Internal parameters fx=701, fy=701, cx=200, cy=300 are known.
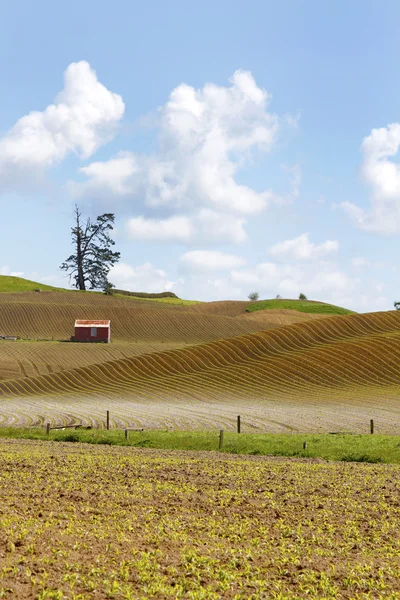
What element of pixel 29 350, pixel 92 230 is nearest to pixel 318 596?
pixel 29 350

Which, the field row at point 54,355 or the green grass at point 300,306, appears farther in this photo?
the green grass at point 300,306

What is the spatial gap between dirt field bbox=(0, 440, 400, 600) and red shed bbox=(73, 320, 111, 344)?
238 ft

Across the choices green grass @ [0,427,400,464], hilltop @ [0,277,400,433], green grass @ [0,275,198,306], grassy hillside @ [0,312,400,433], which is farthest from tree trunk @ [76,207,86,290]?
green grass @ [0,427,400,464]

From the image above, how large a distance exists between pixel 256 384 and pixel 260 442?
28.3m

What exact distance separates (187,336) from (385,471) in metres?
78.8

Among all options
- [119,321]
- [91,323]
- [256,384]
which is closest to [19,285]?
[119,321]

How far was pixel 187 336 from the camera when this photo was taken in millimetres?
99562

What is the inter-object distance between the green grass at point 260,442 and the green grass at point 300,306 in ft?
353

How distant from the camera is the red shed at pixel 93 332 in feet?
304

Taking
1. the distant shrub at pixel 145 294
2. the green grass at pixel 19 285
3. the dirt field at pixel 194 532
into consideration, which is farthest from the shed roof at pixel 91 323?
the dirt field at pixel 194 532

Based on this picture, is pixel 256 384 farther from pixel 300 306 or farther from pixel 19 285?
pixel 19 285

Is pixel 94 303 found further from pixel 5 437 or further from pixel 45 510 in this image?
Result: pixel 45 510

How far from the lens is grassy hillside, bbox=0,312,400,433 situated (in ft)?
134

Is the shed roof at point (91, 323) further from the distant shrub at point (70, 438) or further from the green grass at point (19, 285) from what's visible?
the distant shrub at point (70, 438)
